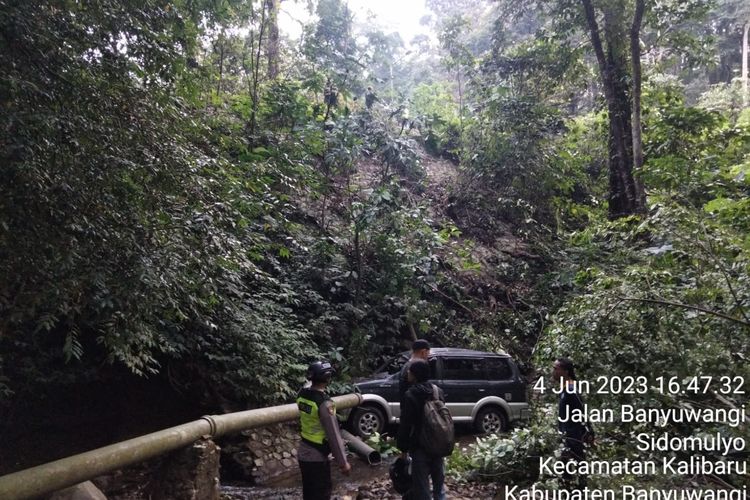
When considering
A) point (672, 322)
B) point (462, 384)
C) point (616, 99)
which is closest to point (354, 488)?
point (462, 384)

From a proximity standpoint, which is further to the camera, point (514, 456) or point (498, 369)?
point (498, 369)

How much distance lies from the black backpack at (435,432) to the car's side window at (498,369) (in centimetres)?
648

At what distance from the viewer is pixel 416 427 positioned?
445cm

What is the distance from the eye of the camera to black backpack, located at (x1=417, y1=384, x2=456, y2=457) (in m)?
4.34

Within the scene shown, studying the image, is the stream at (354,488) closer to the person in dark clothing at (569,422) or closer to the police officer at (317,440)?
the person in dark clothing at (569,422)

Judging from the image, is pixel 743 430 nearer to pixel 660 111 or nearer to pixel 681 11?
pixel 660 111

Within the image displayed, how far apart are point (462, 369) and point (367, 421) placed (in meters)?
2.26

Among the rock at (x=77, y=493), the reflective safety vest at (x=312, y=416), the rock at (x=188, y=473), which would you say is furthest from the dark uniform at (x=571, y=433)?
the rock at (x=77, y=493)

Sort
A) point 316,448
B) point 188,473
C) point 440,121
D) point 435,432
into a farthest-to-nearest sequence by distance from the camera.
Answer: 1. point 440,121
2. point 188,473
3. point 435,432
4. point 316,448

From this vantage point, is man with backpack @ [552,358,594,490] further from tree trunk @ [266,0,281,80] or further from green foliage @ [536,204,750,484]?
tree trunk @ [266,0,281,80]

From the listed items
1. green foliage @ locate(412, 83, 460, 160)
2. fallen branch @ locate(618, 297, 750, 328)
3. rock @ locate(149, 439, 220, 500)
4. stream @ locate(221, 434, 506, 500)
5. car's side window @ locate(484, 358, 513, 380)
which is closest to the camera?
rock @ locate(149, 439, 220, 500)

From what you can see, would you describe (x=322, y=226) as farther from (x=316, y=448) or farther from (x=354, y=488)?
(x=316, y=448)

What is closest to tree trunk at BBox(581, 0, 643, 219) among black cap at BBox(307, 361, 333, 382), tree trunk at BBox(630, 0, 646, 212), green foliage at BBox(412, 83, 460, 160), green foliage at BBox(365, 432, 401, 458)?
tree trunk at BBox(630, 0, 646, 212)

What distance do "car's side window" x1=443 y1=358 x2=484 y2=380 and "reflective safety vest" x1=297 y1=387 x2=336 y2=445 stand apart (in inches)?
251
